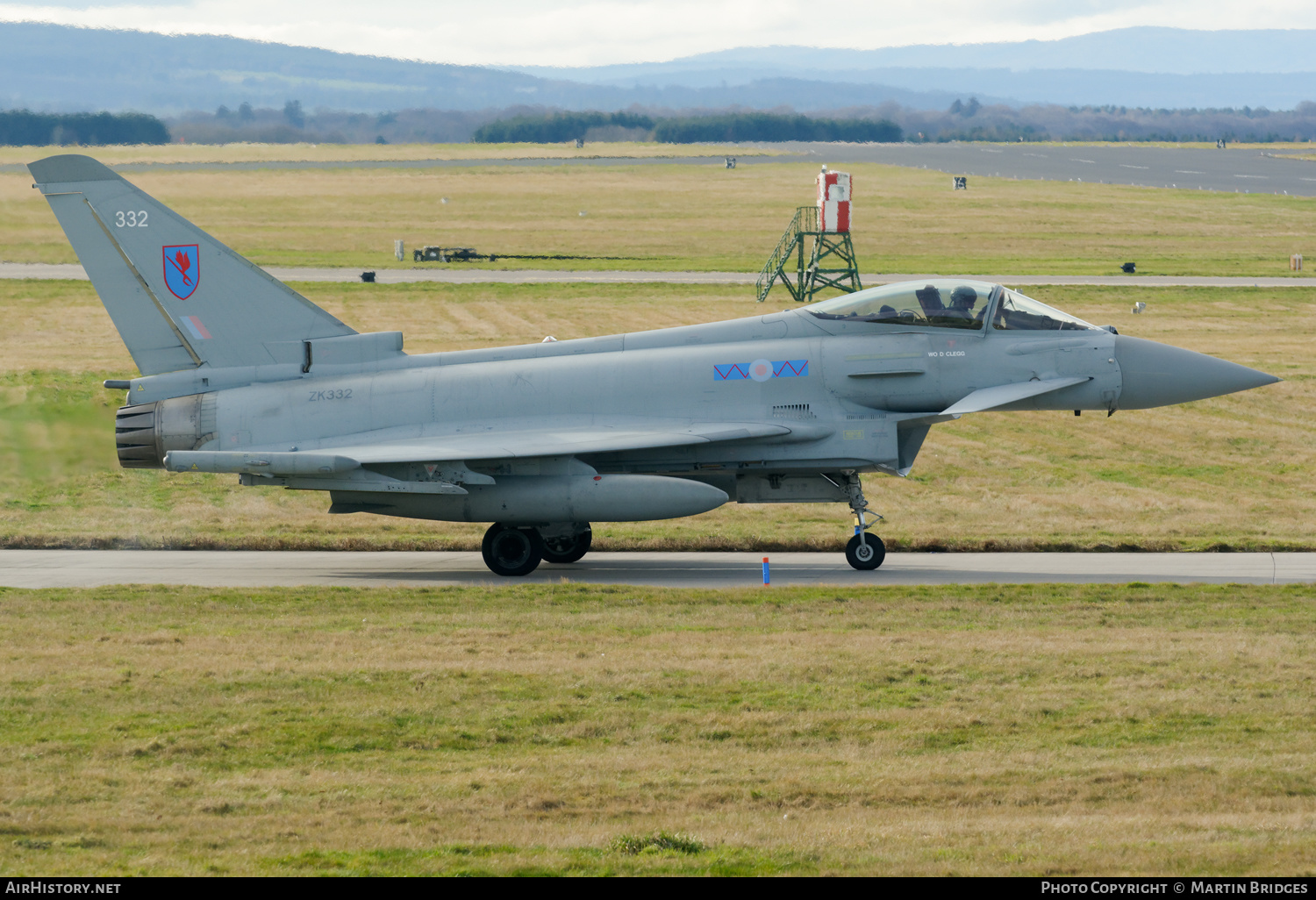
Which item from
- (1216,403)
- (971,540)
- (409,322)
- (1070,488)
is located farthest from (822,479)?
(409,322)

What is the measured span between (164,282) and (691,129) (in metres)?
165

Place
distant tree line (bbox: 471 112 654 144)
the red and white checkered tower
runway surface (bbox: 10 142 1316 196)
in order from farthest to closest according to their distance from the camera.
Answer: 1. distant tree line (bbox: 471 112 654 144)
2. runway surface (bbox: 10 142 1316 196)
3. the red and white checkered tower

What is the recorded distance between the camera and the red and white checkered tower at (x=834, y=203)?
165ft

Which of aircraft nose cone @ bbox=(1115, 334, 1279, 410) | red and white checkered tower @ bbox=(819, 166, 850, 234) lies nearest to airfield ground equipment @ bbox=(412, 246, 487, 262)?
red and white checkered tower @ bbox=(819, 166, 850, 234)

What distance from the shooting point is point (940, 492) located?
74.3 ft

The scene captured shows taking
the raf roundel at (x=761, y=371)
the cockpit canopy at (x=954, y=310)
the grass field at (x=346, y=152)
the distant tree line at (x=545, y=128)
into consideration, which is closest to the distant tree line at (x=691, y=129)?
the distant tree line at (x=545, y=128)

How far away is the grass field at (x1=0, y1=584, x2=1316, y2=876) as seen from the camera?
25.0ft

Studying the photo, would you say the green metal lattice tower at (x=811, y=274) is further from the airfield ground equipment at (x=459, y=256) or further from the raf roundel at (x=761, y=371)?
the raf roundel at (x=761, y=371)

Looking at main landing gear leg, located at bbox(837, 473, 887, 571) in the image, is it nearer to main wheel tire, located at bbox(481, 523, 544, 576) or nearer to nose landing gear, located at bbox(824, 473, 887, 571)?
nose landing gear, located at bbox(824, 473, 887, 571)

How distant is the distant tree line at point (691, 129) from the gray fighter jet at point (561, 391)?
16147cm

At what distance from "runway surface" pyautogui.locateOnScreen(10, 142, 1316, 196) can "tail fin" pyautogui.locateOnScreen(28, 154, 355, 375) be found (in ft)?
276

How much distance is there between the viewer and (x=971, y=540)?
63.2 feet

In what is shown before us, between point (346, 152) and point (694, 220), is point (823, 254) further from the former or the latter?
point (346, 152)
